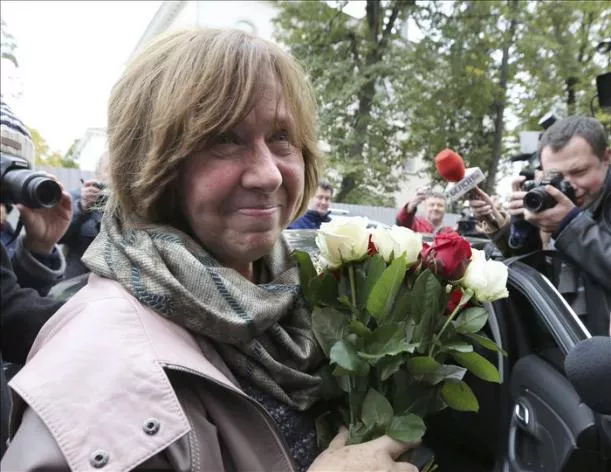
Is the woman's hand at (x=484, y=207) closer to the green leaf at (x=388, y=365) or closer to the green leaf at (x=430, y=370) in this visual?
the green leaf at (x=430, y=370)

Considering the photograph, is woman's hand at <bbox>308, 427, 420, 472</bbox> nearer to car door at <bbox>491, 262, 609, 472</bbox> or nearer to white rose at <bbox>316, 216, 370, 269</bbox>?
white rose at <bbox>316, 216, 370, 269</bbox>

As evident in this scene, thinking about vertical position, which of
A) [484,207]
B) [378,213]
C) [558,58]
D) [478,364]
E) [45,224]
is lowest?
[378,213]

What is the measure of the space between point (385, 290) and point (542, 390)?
117cm

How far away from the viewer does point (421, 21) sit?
1584cm

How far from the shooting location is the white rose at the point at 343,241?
1.16 meters

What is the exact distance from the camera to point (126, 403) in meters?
0.84

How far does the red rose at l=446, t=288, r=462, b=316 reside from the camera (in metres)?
1.14

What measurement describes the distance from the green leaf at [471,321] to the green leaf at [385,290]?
0.50ft

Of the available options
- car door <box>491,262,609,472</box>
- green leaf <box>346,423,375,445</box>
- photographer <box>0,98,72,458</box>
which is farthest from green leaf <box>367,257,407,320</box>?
photographer <box>0,98,72,458</box>

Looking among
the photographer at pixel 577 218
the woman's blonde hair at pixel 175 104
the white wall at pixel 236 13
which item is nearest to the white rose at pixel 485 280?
the woman's blonde hair at pixel 175 104

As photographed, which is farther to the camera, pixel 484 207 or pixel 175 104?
pixel 484 207

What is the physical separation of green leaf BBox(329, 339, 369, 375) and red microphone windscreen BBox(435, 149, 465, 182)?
5.11 feet

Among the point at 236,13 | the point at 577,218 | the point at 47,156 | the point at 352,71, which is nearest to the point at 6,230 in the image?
the point at 577,218

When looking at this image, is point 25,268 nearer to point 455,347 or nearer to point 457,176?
point 455,347
